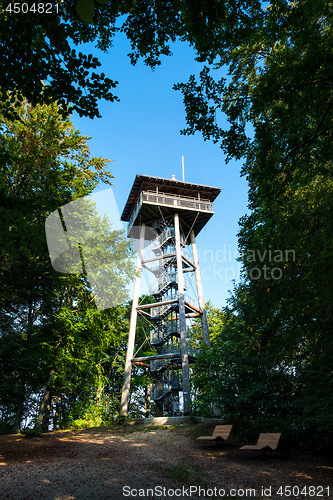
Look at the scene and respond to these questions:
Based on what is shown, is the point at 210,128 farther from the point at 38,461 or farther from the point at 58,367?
the point at 58,367

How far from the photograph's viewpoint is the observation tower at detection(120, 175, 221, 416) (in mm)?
18953

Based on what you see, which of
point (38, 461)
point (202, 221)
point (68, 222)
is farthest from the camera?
point (202, 221)

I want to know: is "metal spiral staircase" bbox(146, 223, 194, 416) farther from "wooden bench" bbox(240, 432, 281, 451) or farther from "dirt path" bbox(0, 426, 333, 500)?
"wooden bench" bbox(240, 432, 281, 451)

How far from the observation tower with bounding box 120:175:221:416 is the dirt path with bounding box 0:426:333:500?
7.05 metres

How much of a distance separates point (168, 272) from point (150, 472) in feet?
47.8

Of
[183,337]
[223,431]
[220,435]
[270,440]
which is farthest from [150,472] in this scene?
[183,337]

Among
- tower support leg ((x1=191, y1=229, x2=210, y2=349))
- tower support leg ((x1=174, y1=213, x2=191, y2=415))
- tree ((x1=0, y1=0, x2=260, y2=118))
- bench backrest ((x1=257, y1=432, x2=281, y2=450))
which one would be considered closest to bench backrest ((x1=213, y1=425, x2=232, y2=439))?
bench backrest ((x1=257, y1=432, x2=281, y2=450))

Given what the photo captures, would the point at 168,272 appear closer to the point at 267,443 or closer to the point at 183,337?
the point at 183,337

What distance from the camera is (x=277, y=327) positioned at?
1160 cm

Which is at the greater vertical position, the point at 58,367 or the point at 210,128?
the point at 210,128

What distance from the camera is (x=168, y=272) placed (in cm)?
2178

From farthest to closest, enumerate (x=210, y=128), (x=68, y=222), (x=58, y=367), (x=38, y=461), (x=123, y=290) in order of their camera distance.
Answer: (x=123, y=290) < (x=58, y=367) < (x=68, y=222) < (x=38, y=461) < (x=210, y=128)

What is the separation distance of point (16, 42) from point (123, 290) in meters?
14.2

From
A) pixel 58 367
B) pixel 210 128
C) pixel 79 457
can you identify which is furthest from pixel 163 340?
pixel 210 128
